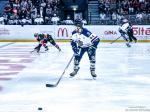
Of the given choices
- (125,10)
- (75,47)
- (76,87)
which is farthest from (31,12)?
(76,87)

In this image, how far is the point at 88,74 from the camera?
488 inches

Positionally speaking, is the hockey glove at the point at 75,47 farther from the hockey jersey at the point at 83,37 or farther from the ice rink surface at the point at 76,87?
the ice rink surface at the point at 76,87

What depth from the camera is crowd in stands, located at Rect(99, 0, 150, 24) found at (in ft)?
85.1

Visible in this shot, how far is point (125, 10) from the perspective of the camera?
89.4 feet

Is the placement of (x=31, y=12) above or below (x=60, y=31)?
above

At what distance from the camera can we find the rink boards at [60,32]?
83.0 ft

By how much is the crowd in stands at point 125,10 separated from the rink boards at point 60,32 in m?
0.70

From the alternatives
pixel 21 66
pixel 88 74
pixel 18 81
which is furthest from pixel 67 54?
pixel 18 81

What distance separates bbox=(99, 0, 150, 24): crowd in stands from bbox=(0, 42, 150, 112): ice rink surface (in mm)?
10129

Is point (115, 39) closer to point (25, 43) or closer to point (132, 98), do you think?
point (25, 43)

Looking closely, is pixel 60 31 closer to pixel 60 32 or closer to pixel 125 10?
pixel 60 32

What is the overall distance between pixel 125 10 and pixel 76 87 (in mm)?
17673

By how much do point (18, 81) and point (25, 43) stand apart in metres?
13.8

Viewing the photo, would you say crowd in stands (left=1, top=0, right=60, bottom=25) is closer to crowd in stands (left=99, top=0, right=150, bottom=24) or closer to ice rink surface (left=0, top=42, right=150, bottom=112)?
crowd in stands (left=99, top=0, right=150, bottom=24)
